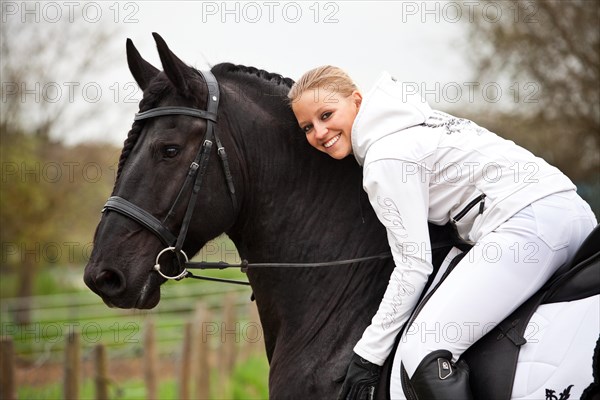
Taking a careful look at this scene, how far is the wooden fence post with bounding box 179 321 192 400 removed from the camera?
29.3 ft

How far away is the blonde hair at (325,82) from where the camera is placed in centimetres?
335

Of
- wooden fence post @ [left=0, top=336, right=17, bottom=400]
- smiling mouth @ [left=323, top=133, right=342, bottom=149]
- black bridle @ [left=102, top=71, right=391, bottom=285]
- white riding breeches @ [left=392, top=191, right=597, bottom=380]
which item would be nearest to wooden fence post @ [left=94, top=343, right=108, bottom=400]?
wooden fence post @ [left=0, top=336, right=17, bottom=400]

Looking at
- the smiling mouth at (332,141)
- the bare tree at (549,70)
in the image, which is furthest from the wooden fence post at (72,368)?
the bare tree at (549,70)

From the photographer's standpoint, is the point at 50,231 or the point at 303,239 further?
the point at 50,231

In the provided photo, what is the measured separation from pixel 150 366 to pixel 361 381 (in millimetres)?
6106

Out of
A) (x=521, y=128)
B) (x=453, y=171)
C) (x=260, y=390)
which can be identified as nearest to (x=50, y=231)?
(x=260, y=390)

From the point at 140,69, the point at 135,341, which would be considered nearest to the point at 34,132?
the point at 135,341

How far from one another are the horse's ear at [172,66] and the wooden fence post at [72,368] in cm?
500

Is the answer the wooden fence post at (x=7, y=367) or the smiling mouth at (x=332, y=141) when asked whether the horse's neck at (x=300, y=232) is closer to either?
the smiling mouth at (x=332, y=141)

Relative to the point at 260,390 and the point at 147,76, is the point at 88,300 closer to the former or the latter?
the point at 260,390

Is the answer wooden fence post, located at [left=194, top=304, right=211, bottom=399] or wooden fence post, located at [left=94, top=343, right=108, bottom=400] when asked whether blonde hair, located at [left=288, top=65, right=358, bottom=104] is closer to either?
wooden fence post, located at [left=94, top=343, right=108, bottom=400]

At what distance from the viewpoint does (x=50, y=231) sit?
53.3 ft

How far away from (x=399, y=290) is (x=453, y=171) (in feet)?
1.91

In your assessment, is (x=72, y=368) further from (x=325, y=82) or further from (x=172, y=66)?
(x=325, y=82)
